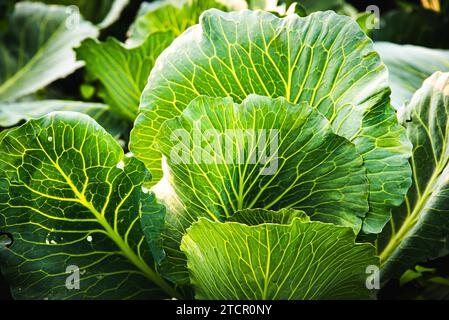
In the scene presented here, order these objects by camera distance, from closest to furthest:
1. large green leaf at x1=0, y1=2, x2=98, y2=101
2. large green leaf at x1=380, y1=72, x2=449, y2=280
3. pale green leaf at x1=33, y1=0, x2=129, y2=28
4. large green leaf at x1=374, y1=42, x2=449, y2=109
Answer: large green leaf at x1=380, y1=72, x2=449, y2=280 < large green leaf at x1=374, y1=42, x2=449, y2=109 < large green leaf at x1=0, y1=2, x2=98, y2=101 < pale green leaf at x1=33, y1=0, x2=129, y2=28

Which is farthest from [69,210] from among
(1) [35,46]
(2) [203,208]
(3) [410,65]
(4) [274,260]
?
(1) [35,46]

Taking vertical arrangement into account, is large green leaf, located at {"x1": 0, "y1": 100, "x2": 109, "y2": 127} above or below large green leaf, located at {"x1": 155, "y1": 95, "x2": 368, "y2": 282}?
above

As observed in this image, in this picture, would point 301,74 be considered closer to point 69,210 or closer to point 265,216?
point 265,216

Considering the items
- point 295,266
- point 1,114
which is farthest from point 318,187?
point 1,114

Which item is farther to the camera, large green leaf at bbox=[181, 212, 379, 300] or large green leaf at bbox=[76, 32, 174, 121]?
large green leaf at bbox=[76, 32, 174, 121]

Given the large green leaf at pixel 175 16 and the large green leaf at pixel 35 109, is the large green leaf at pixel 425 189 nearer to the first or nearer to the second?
the large green leaf at pixel 175 16

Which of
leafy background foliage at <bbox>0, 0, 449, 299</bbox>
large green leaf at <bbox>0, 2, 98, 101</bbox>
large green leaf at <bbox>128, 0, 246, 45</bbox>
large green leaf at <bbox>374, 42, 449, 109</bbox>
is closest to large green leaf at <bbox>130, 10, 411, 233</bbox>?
leafy background foliage at <bbox>0, 0, 449, 299</bbox>

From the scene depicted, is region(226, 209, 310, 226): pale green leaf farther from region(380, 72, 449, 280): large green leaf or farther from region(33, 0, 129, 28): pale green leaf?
region(33, 0, 129, 28): pale green leaf
